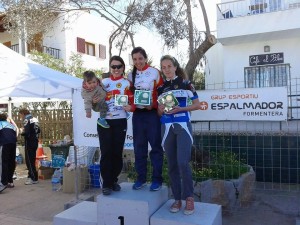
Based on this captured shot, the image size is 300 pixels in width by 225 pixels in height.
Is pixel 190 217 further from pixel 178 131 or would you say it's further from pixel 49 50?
pixel 49 50

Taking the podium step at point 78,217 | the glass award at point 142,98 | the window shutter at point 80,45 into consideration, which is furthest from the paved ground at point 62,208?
the window shutter at point 80,45

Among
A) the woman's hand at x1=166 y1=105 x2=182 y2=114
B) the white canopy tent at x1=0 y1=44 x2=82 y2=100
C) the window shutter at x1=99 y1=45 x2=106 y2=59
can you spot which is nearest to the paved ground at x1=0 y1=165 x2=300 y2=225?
the white canopy tent at x1=0 y1=44 x2=82 y2=100

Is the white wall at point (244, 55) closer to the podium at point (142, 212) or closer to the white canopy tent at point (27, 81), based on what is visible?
the white canopy tent at point (27, 81)

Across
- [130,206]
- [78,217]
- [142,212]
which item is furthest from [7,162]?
[142,212]

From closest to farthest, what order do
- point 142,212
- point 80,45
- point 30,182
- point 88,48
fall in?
1. point 142,212
2. point 30,182
3. point 80,45
4. point 88,48

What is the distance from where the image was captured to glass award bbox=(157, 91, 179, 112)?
3.45 m

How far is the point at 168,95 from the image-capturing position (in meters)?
3.46

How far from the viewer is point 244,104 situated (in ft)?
19.2

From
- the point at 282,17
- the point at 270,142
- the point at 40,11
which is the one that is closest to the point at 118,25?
the point at 40,11

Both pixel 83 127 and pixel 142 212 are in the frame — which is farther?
pixel 83 127

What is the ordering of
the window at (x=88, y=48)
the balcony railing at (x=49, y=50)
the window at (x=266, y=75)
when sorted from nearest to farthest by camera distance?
the window at (x=266, y=75)
the balcony railing at (x=49, y=50)
the window at (x=88, y=48)

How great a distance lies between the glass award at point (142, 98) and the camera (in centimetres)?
364

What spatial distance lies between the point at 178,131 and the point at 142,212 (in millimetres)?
1013

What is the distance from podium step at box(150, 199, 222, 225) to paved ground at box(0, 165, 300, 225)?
133 centimetres
